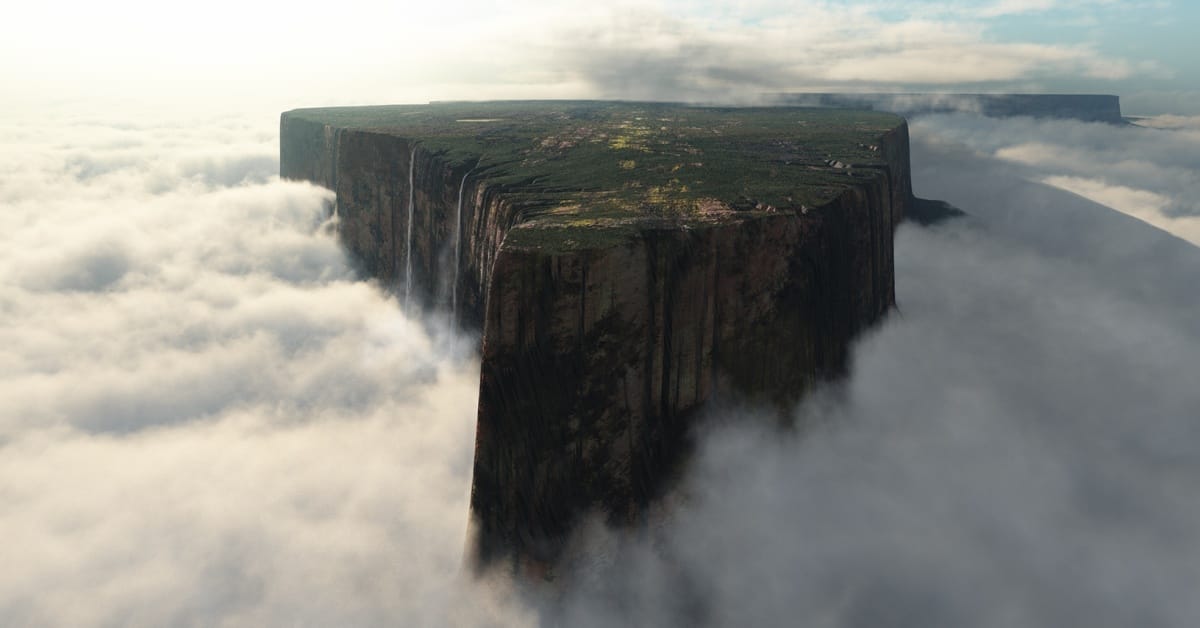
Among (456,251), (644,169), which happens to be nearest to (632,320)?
(644,169)

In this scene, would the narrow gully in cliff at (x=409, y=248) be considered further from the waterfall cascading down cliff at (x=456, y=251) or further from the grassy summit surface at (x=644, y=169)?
the waterfall cascading down cliff at (x=456, y=251)

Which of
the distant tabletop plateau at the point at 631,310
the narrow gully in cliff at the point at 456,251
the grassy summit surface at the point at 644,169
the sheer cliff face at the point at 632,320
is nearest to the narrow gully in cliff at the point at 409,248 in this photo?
the grassy summit surface at the point at 644,169

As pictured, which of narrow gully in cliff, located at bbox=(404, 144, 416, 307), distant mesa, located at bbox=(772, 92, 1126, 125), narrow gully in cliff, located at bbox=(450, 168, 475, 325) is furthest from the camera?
distant mesa, located at bbox=(772, 92, 1126, 125)

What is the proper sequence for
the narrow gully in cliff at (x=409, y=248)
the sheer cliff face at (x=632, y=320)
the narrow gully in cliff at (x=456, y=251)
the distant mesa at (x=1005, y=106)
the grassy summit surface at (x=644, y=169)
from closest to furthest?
the sheer cliff face at (x=632, y=320), the grassy summit surface at (x=644, y=169), the narrow gully in cliff at (x=456, y=251), the narrow gully in cliff at (x=409, y=248), the distant mesa at (x=1005, y=106)

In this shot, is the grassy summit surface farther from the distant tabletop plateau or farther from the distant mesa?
the distant mesa

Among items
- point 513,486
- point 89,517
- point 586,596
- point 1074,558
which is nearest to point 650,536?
point 586,596

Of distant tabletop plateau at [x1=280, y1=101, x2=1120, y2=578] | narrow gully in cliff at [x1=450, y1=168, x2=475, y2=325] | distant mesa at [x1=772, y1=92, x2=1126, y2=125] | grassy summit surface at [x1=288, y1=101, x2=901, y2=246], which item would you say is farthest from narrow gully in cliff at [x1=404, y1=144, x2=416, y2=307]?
distant mesa at [x1=772, y1=92, x2=1126, y2=125]

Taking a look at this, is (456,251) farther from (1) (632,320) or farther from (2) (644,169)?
(1) (632,320)

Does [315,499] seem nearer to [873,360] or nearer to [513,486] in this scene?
[513,486]
